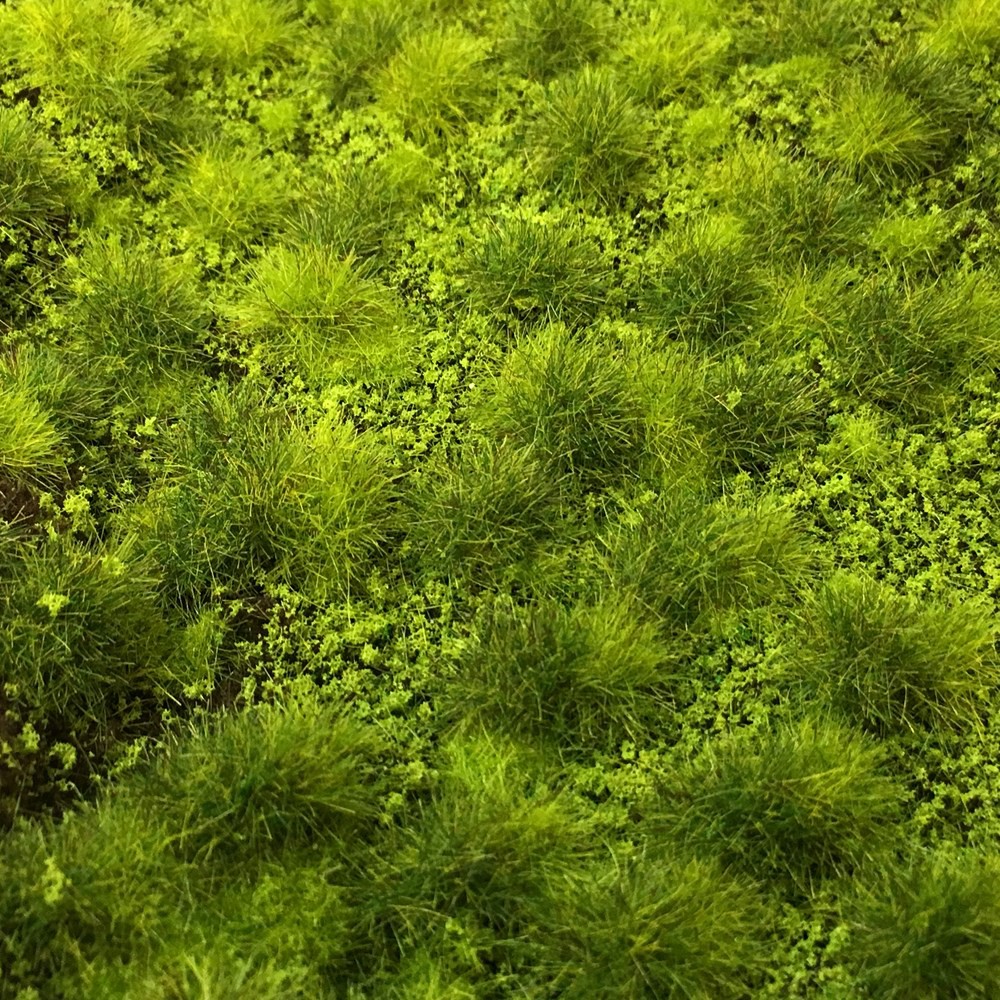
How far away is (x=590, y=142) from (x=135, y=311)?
1799 mm

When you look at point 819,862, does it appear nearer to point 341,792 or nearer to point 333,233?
point 341,792

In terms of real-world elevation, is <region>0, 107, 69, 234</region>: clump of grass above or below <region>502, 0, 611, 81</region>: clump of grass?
below

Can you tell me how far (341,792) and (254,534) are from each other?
2.87ft

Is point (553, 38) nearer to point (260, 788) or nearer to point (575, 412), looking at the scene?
point (575, 412)

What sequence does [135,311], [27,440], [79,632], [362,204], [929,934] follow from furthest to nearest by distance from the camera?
1. [362,204]
2. [135,311]
3. [27,440]
4. [79,632]
5. [929,934]

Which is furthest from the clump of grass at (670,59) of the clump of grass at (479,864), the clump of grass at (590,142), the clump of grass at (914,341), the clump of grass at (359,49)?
the clump of grass at (479,864)

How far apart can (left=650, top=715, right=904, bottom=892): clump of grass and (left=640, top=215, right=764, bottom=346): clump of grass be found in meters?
1.51

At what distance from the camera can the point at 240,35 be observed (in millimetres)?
4391

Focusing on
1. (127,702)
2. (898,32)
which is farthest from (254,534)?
(898,32)

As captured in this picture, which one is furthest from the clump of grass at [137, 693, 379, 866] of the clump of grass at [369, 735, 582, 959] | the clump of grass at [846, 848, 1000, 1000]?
the clump of grass at [846, 848, 1000, 1000]

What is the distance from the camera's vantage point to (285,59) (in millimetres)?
4434

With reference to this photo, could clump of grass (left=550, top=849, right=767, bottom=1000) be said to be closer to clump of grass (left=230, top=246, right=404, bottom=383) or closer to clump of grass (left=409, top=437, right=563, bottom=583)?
clump of grass (left=409, top=437, right=563, bottom=583)

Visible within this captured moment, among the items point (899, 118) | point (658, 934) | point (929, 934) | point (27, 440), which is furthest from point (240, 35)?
point (929, 934)

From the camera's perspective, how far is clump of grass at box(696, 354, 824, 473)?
3.38m
